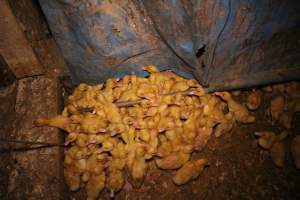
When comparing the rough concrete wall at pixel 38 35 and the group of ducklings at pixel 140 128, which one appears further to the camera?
the rough concrete wall at pixel 38 35

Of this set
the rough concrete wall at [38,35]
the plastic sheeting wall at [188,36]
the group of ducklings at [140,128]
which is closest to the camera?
the plastic sheeting wall at [188,36]

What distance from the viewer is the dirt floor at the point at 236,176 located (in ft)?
9.46

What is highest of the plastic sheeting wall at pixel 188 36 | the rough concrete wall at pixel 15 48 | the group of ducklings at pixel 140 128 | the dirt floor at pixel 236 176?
the rough concrete wall at pixel 15 48

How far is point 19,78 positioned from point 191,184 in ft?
10.6

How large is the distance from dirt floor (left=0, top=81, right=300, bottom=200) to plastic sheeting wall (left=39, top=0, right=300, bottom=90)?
728 mm

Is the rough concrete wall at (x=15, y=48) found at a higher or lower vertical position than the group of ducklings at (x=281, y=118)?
higher

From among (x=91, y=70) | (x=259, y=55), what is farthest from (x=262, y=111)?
(x=91, y=70)

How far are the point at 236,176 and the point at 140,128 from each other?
54.0 inches

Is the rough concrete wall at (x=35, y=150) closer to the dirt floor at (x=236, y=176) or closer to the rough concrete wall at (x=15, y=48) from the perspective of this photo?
the rough concrete wall at (x=15, y=48)

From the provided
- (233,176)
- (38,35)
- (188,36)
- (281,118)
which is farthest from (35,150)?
(281,118)

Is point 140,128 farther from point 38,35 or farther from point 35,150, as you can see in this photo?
point 38,35

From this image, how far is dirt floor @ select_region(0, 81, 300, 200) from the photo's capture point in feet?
9.47

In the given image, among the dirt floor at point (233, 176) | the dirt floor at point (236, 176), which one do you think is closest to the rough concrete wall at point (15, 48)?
the dirt floor at point (233, 176)

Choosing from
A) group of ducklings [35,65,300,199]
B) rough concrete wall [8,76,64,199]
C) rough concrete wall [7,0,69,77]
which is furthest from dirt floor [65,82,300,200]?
rough concrete wall [7,0,69,77]
